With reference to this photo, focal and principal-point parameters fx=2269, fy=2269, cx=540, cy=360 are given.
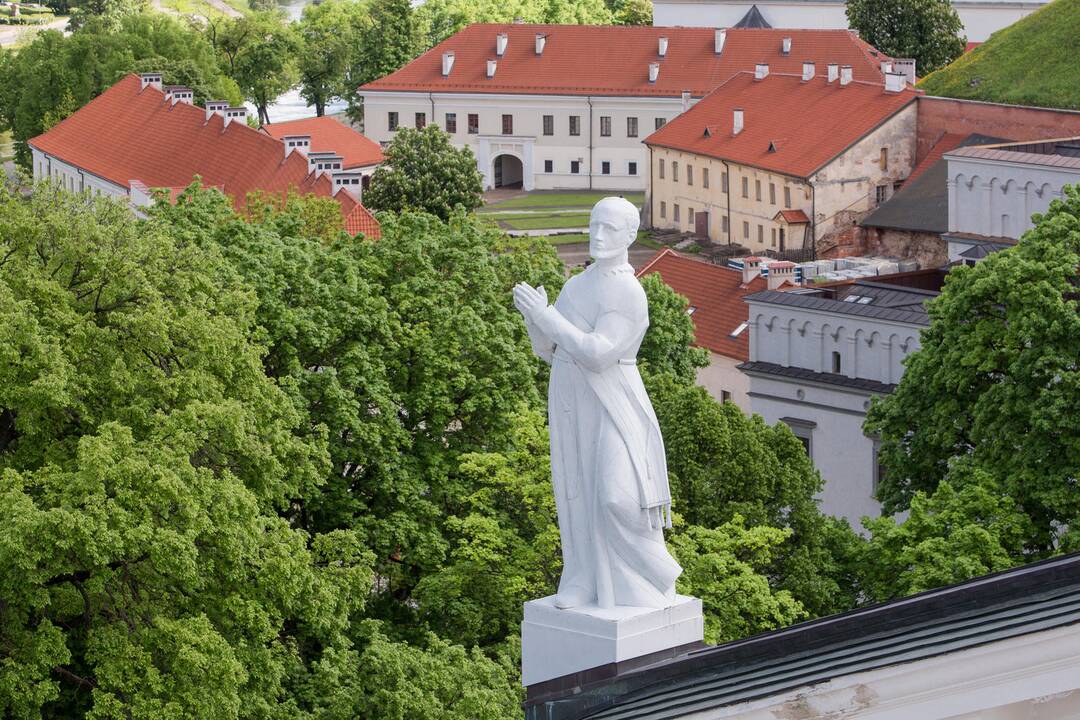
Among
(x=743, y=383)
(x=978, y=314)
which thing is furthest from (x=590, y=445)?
(x=743, y=383)

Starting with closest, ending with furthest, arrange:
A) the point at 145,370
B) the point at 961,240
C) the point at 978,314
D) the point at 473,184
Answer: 1. the point at 145,370
2. the point at 978,314
3. the point at 961,240
4. the point at 473,184

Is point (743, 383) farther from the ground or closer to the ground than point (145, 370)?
closer to the ground

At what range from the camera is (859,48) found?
16125 cm

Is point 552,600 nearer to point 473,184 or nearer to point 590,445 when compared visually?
point 590,445

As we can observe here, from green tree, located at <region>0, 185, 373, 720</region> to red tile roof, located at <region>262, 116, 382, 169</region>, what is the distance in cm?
10538

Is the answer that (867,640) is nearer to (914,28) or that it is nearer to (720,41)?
(914,28)

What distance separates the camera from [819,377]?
59250 mm

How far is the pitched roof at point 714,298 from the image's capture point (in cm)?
7169

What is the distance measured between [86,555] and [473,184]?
8780 centimetres

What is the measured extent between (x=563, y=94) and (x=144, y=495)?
13592 centimetres

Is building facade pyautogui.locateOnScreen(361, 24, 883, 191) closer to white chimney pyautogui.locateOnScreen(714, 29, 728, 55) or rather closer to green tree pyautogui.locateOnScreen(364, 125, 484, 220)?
white chimney pyautogui.locateOnScreen(714, 29, 728, 55)

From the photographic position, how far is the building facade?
170 metres

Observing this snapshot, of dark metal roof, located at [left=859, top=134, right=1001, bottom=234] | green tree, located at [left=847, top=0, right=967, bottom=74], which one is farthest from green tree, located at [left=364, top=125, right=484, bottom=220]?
green tree, located at [left=847, top=0, right=967, bottom=74]

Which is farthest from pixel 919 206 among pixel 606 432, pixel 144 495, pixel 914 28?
pixel 606 432
